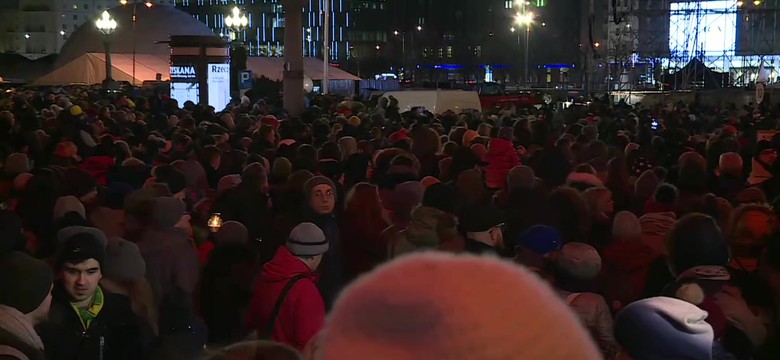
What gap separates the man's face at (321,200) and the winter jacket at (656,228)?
7.46 ft

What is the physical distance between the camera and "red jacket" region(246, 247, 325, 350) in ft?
15.6

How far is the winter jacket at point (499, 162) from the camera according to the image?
10.2 m

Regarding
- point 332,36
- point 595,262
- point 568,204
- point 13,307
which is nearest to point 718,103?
point 568,204

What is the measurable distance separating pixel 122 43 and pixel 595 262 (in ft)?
202

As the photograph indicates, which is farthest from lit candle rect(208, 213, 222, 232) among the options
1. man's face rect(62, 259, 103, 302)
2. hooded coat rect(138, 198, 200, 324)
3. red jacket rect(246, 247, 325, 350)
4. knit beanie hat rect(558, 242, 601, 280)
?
knit beanie hat rect(558, 242, 601, 280)

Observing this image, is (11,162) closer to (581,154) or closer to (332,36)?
(581,154)

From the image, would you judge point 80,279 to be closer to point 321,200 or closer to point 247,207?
point 321,200

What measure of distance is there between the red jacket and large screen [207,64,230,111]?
21365 millimetres

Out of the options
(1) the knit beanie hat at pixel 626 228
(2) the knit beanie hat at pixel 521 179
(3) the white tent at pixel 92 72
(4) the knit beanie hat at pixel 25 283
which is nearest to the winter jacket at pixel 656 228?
(1) the knit beanie hat at pixel 626 228

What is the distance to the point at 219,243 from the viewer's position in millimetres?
5625

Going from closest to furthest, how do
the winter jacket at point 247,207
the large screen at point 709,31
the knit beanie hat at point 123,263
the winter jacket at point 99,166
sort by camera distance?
the knit beanie hat at point 123,263, the winter jacket at point 247,207, the winter jacket at point 99,166, the large screen at point 709,31

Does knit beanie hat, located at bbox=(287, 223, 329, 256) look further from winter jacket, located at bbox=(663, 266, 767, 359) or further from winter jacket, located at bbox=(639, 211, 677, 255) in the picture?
winter jacket, located at bbox=(639, 211, 677, 255)

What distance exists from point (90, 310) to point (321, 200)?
8.70 ft

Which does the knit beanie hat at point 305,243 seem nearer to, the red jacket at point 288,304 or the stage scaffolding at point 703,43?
the red jacket at point 288,304
